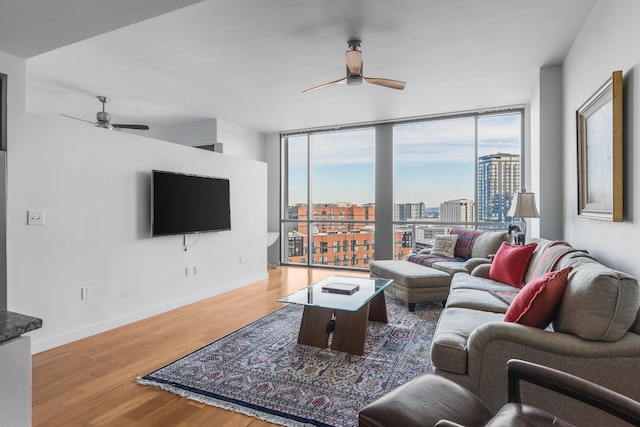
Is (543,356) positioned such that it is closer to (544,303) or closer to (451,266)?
(544,303)

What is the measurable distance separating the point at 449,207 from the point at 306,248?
2.80 metres

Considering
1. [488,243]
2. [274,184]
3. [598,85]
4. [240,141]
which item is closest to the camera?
[598,85]

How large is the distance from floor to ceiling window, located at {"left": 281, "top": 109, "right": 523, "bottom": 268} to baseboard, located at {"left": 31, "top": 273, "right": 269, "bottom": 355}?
2305mm

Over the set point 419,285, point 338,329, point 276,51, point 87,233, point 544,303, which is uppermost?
point 276,51

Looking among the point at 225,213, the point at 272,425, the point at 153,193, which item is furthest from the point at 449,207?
the point at 272,425

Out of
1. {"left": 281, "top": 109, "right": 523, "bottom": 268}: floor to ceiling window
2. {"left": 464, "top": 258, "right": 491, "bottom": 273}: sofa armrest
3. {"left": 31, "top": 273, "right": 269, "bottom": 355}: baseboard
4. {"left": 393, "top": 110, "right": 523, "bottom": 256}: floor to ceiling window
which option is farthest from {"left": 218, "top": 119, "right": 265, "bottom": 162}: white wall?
{"left": 464, "top": 258, "right": 491, "bottom": 273}: sofa armrest

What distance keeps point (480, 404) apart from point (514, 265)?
7.35 feet

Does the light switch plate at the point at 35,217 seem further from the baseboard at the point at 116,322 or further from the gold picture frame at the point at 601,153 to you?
the gold picture frame at the point at 601,153

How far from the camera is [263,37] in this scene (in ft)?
10.3

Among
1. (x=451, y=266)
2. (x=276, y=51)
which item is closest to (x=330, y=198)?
(x=451, y=266)

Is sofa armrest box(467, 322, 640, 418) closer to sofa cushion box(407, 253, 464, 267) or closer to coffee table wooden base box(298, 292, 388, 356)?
coffee table wooden base box(298, 292, 388, 356)

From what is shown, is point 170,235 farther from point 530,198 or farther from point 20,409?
point 530,198

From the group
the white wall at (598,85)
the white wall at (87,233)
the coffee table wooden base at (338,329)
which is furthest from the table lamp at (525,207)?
the white wall at (87,233)

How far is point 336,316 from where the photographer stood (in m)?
2.98
